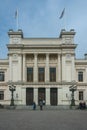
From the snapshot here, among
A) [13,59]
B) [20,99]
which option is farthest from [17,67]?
[20,99]

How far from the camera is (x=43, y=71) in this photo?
73.9m

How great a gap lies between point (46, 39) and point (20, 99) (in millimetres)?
12914

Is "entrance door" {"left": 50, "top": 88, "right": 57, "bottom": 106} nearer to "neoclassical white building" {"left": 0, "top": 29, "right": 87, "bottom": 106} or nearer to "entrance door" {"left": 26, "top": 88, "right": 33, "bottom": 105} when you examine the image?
"neoclassical white building" {"left": 0, "top": 29, "right": 87, "bottom": 106}

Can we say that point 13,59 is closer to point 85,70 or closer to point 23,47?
point 23,47

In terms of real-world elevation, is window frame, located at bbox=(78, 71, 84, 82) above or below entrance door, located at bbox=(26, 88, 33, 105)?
above

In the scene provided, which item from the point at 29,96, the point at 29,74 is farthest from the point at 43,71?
the point at 29,96

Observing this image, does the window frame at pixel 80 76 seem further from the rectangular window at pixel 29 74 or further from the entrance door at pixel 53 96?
the rectangular window at pixel 29 74

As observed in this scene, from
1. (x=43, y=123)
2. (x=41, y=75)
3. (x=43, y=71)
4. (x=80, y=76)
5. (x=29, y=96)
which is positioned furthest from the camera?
(x=80, y=76)

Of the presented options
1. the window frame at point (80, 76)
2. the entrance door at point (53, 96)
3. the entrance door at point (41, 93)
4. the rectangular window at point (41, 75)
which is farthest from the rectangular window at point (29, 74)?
the window frame at point (80, 76)

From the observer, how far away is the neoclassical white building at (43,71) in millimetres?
72688

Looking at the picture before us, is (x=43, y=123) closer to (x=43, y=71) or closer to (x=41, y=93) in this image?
(x=41, y=93)

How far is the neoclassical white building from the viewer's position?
72.7 meters

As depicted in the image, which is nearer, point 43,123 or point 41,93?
point 43,123

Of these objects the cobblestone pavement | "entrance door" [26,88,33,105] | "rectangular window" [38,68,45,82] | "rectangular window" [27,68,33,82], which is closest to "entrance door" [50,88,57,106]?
"rectangular window" [38,68,45,82]
